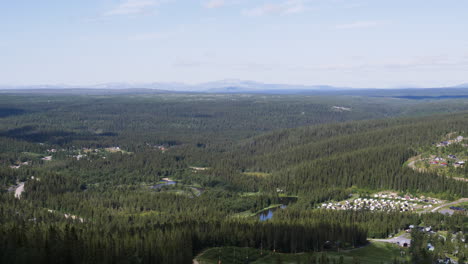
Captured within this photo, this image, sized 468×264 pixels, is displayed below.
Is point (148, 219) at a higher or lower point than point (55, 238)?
lower

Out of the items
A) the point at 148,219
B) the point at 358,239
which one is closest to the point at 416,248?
the point at 358,239

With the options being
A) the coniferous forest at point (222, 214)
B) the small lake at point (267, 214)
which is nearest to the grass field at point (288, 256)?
the coniferous forest at point (222, 214)

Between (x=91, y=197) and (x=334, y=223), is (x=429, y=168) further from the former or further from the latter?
(x=91, y=197)

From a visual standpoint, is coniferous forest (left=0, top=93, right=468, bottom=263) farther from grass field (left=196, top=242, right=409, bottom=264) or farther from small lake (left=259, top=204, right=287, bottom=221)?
grass field (left=196, top=242, right=409, bottom=264)

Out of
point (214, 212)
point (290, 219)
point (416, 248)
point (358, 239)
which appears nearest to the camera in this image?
point (416, 248)

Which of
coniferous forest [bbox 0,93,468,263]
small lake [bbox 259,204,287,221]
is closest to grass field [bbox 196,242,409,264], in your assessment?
coniferous forest [bbox 0,93,468,263]

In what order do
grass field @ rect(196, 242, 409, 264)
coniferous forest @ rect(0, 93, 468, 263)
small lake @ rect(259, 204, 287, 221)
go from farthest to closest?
small lake @ rect(259, 204, 287, 221) → grass field @ rect(196, 242, 409, 264) → coniferous forest @ rect(0, 93, 468, 263)

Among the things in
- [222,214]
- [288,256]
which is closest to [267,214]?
[222,214]

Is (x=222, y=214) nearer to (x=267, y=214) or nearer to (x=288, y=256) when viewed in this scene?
(x=267, y=214)

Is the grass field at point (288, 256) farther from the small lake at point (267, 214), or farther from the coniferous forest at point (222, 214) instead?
the small lake at point (267, 214)
